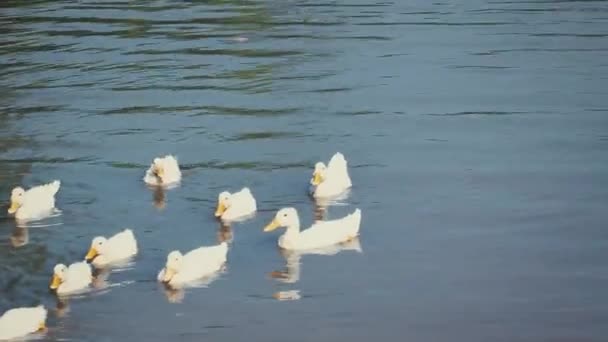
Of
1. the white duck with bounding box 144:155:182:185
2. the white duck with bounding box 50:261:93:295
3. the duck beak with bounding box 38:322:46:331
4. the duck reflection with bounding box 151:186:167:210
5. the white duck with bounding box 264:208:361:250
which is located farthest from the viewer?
the white duck with bounding box 144:155:182:185

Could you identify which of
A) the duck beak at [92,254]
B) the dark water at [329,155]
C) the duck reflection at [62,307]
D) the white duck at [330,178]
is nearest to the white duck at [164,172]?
the dark water at [329,155]

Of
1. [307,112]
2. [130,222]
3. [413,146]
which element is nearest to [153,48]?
[307,112]

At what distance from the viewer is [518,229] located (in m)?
17.7

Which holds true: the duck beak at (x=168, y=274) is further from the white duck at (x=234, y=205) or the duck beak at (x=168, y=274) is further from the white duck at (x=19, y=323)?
the white duck at (x=234, y=205)

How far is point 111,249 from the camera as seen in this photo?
17031 mm

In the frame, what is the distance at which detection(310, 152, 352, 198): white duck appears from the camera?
19266 millimetres

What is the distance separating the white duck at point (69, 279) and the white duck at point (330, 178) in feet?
13.6

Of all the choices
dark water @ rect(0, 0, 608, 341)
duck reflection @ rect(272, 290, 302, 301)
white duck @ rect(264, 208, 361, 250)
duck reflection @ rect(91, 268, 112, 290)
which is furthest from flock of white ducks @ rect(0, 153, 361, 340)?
duck reflection @ rect(272, 290, 302, 301)

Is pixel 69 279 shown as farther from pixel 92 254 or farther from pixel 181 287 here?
pixel 181 287

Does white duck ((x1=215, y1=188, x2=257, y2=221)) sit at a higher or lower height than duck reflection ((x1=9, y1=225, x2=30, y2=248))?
higher

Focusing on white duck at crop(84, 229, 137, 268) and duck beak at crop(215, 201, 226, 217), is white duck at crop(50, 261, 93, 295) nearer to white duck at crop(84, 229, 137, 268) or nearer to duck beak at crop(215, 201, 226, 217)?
white duck at crop(84, 229, 137, 268)

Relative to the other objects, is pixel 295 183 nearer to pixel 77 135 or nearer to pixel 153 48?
pixel 77 135

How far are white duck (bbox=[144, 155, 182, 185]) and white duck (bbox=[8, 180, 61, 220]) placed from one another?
154 centimetres

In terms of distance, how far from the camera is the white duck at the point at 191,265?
16266mm
